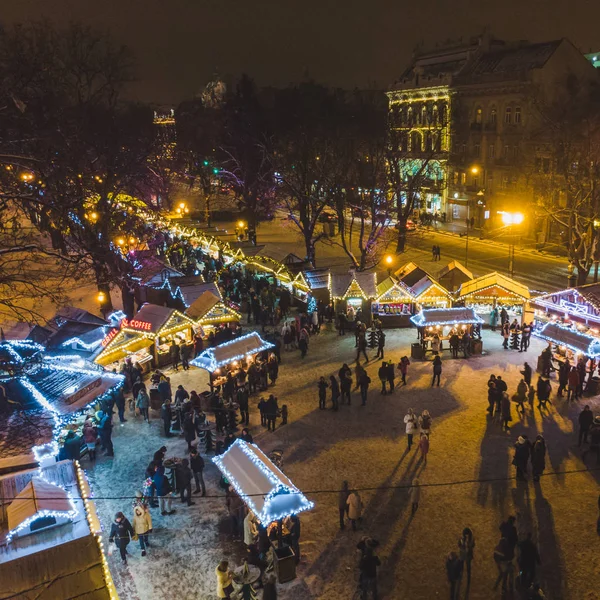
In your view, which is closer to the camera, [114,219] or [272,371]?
[272,371]

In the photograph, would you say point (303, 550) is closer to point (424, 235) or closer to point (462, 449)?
point (462, 449)

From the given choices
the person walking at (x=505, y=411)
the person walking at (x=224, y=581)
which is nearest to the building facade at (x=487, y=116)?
the person walking at (x=505, y=411)

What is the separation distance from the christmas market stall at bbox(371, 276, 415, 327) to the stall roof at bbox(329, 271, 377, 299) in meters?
0.33

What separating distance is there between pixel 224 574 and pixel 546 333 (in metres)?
13.3

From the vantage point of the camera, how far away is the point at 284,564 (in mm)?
9305

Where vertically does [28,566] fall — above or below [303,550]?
above

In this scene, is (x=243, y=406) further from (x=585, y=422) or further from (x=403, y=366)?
(x=585, y=422)

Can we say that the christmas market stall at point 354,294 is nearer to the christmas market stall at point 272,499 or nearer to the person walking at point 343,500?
the person walking at point 343,500

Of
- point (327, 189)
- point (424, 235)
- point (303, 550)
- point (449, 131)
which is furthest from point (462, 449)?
point (449, 131)

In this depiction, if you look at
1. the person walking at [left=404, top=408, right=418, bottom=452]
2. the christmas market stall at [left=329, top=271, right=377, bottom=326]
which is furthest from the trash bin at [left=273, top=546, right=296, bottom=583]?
the christmas market stall at [left=329, top=271, right=377, bottom=326]

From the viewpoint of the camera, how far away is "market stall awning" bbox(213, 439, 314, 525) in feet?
31.2

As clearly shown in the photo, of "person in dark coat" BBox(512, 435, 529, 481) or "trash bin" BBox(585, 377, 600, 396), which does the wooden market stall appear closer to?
"trash bin" BBox(585, 377, 600, 396)

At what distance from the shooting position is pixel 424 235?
41406 mm

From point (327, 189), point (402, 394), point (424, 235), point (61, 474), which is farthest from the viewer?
point (424, 235)
